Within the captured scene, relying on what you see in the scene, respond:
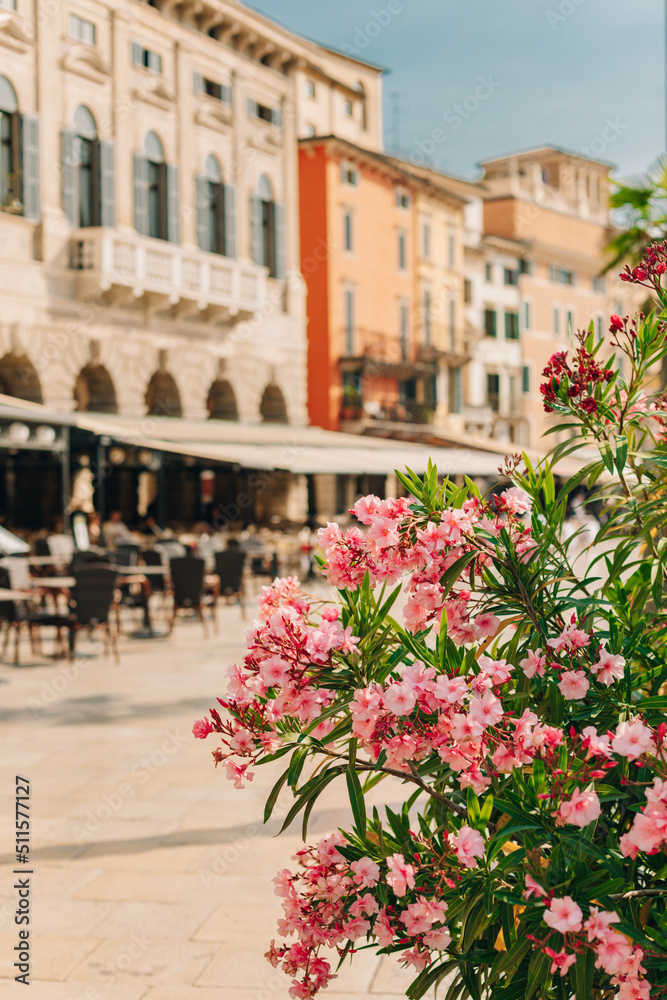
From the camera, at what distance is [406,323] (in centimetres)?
3616

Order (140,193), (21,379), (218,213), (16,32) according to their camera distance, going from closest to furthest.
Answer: (16,32), (21,379), (140,193), (218,213)

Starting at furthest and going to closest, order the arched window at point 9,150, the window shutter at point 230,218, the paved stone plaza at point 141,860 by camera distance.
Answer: the window shutter at point 230,218, the arched window at point 9,150, the paved stone plaza at point 141,860

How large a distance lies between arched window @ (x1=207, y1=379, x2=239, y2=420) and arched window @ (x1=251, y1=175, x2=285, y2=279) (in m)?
3.20

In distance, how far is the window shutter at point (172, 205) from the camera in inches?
914

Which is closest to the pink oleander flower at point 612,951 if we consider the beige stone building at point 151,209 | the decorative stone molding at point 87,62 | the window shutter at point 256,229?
the beige stone building at point 151,209

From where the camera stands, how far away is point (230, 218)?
25.3 m

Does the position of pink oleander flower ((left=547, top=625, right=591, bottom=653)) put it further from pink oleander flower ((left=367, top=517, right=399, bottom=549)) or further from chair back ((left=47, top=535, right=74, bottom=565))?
chair back ((left=47, top=535, right=74, bottom=565))

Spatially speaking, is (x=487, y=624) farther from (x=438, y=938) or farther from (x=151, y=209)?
(x=151, y=209)

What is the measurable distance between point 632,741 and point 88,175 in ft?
70.1

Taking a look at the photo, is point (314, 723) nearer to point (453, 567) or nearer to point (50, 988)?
point (453, 567)

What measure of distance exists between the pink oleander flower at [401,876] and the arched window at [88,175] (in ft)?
68.2

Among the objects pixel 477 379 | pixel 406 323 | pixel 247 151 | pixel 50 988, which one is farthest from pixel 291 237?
pixel 50 988

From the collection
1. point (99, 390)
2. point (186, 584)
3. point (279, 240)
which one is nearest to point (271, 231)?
point (279, 240)

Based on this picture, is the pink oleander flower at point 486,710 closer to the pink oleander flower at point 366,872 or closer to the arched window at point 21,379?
the pink oleander flower at point 366,872
